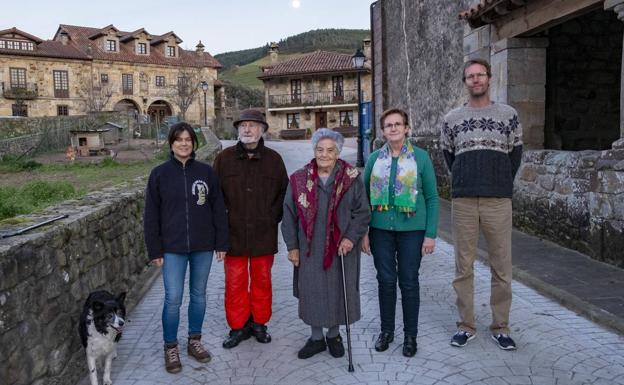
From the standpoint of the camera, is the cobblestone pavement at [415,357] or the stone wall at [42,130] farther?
the stone wall at [42,130]

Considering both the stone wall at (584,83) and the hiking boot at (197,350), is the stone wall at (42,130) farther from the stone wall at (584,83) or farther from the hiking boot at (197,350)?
the hiking boot at (197,350)

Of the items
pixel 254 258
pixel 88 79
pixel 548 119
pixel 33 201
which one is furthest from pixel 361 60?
pixel 88 79

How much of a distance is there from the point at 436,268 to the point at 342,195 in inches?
124

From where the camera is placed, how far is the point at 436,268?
6.61 metres

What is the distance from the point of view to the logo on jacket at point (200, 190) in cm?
389

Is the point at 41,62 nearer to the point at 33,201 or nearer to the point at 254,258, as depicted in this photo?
the point at 33,201

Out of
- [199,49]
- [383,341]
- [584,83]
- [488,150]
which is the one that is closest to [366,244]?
[383,341]

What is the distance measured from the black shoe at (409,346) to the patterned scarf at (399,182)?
0.91m

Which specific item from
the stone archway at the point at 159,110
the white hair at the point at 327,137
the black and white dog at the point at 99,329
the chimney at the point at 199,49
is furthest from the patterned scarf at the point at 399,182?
the chimney at the point at 199,49

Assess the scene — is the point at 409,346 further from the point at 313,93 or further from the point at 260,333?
the point at 313,93

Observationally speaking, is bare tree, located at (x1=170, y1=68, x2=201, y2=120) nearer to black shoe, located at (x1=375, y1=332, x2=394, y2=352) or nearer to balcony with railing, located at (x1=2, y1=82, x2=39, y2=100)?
balcony with railing, located at (x1=2, y1=82, x2=39, y2=100)

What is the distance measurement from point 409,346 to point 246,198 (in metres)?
1.60

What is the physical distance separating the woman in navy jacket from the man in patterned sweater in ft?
5.87

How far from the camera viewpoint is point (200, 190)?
12.8 feet
